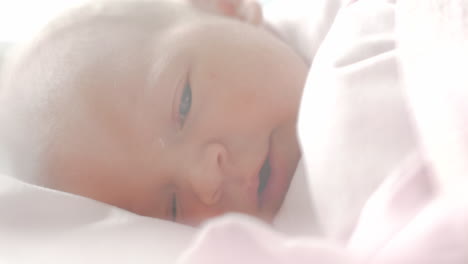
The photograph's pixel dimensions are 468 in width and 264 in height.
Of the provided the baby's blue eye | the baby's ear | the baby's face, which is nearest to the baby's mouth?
the baby's face

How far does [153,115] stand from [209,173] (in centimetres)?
9

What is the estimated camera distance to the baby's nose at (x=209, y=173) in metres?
0.60

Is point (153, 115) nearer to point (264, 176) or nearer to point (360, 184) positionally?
point (264, 176)

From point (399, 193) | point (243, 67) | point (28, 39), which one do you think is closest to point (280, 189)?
point (243, 67)

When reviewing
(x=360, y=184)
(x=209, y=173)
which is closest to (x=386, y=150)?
(x=360, y=184)

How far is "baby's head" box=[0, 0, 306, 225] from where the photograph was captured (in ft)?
1.95

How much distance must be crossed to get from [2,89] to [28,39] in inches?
3.0

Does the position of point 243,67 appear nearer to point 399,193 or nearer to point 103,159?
point 103,159

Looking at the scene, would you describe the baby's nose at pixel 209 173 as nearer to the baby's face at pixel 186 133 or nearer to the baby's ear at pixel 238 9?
the baby's face at pixel 186 133

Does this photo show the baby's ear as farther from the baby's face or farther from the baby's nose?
the baby's nose

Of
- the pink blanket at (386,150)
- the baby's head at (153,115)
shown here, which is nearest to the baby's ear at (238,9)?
the baby's head at (153,115)

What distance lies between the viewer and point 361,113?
446mm

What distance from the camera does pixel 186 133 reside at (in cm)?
61

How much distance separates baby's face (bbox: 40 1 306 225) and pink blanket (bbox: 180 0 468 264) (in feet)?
0.35
